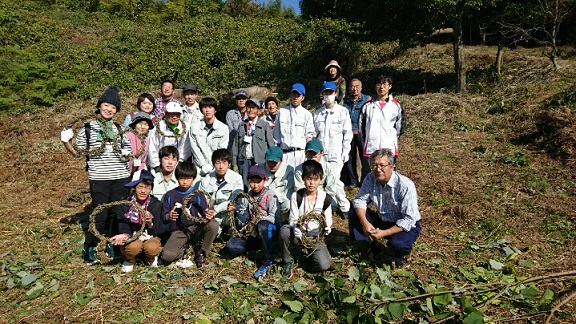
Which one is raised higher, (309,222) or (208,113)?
(208,113)

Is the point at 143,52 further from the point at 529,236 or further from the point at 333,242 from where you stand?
the point at 529,236

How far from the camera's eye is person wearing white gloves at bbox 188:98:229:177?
529 centimetres

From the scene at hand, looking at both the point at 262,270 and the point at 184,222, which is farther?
the point at 184,222

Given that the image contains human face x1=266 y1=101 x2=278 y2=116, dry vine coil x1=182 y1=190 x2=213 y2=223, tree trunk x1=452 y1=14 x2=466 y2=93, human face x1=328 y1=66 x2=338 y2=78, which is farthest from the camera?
tree trunk x1=452 y1=14 x2=466 y2=93

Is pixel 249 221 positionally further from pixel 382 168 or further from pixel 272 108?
pixel 272 108

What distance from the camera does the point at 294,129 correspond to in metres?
5.38

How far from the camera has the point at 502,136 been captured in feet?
26.2

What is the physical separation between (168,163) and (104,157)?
70cm

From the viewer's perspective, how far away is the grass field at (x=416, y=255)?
3.33 m

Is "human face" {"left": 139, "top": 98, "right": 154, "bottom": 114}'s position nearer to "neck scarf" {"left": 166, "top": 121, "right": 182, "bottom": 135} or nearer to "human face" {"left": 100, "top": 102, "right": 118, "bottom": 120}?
"neck scarf" {"left": 166, "top": 121, "right": 182, "bottom": 135}

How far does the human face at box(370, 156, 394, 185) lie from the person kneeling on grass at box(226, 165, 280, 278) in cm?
117

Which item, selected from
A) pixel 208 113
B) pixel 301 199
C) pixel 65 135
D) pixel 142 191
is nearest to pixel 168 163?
pixel 142 191

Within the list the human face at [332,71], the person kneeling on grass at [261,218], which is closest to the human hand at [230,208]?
the person kneeling on grass at [261,218]

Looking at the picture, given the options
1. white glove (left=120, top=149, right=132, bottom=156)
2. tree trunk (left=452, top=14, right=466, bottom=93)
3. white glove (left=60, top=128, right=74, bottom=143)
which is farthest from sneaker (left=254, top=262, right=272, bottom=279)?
tree trunk (left=452, top=14, right=466, bottom=93)
